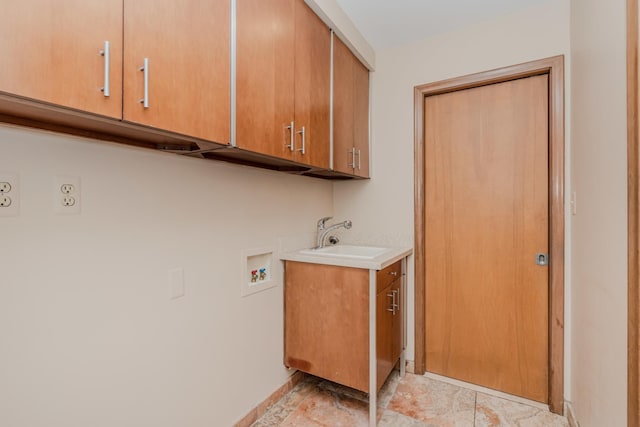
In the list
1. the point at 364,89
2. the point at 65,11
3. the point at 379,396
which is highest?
the point at 364,89

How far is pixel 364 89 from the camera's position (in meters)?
2.24

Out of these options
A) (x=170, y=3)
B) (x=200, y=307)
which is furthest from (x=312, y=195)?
(x=170, y=3)

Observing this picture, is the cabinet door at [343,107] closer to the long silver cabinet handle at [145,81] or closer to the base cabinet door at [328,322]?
the base cabinet door at [328,322]

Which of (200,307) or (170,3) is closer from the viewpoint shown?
(170,3)

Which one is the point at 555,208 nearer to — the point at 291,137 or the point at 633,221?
the point at 633,221

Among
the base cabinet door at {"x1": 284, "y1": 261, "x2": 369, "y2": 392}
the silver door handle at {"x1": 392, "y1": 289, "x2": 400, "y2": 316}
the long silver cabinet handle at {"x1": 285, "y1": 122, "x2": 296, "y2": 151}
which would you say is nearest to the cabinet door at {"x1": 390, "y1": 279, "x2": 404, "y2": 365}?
the silver door handle at {"x1": 392, "y1": 289, "x2": 400, "y2": 316}

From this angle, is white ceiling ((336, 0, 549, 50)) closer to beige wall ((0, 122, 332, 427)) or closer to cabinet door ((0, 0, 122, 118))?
beige wall ((0, 122, 332, 427))

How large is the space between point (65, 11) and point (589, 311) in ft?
6.98

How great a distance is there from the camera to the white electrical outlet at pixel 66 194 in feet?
3.15

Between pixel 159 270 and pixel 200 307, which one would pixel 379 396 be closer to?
pixel 200 307

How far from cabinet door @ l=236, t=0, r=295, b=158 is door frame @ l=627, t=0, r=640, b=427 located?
3.94ft

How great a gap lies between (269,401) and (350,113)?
1.84m

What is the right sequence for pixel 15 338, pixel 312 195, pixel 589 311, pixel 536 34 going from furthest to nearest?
pixel 312 195, pixel 536 34, pixel 589 311, pixel 15 338

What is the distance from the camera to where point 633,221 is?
93cm
